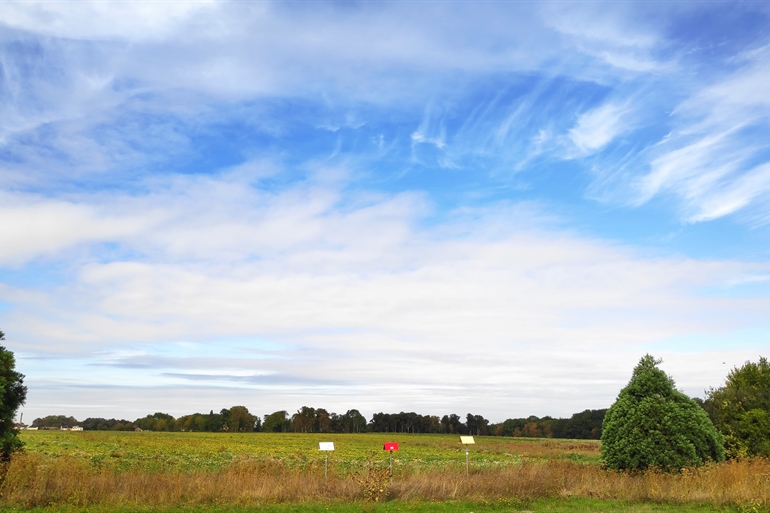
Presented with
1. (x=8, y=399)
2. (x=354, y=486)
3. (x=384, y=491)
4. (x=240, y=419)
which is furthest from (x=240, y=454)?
(x=240, y=419)

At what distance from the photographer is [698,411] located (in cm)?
1773

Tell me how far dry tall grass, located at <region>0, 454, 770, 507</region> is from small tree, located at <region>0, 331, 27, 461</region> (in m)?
0.71

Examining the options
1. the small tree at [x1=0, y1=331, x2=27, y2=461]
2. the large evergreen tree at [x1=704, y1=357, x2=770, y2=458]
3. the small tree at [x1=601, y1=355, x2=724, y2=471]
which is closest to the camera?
the small tree at [x1=0, y1=331, x2=27, y2=461]

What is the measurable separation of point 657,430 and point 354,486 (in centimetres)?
987

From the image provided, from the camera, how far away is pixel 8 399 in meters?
15.4

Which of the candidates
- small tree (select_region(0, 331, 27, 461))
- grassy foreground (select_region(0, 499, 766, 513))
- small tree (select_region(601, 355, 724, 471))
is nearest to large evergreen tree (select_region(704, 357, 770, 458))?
small tree (select_region(601, 355, 724, 471))

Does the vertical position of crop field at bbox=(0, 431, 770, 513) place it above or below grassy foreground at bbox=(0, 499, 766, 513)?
above

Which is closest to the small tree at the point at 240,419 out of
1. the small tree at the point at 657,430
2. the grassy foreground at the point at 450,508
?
the small tree at the point at 657,430

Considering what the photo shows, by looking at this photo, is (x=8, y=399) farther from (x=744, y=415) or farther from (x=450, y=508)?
(x=744, y=415)

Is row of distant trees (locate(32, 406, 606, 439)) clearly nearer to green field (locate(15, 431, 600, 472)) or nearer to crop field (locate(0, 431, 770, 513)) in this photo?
green field (locate(15, 431, 600, 472))

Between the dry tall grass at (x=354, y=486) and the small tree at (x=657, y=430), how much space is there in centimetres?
71

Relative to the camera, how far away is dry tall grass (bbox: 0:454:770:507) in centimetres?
1359

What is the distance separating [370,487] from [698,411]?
11.0 meters

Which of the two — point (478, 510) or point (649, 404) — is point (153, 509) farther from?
point (649, 404)
